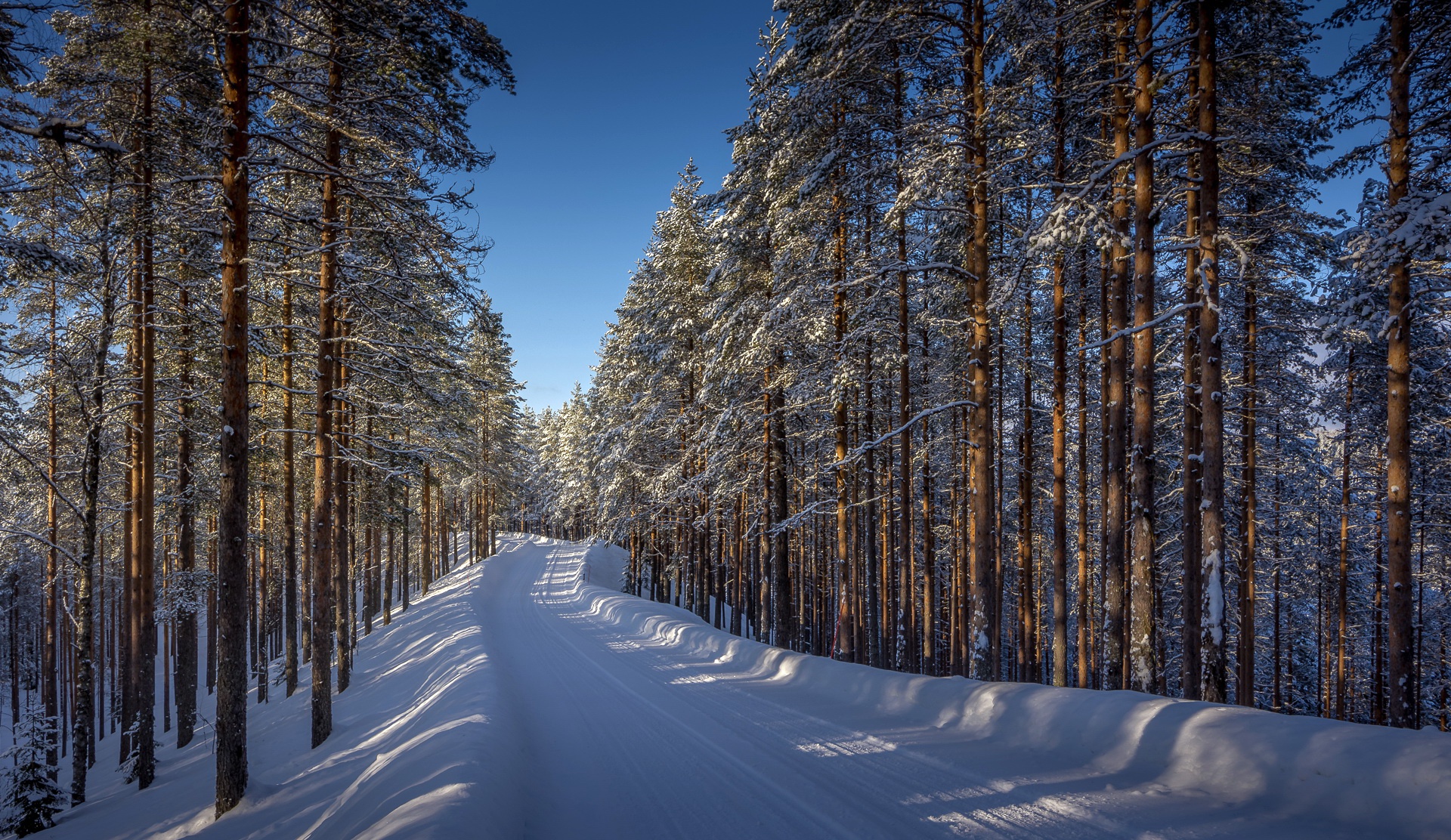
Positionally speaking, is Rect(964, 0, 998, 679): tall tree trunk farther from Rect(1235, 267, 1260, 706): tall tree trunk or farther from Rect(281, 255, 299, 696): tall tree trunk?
Rect(281, 255, 299, 696): tall tree trunk

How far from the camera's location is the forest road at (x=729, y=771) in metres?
5.12

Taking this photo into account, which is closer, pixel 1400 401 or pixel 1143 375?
pixel 1400 401

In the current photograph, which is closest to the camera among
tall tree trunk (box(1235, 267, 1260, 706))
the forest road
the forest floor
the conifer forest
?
the forest floor

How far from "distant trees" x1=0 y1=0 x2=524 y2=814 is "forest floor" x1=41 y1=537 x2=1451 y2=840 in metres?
Result: 2.10

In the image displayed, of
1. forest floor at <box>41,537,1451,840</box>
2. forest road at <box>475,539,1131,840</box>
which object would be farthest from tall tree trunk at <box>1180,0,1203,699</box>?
forest road at <box>475,539,1131,840</box>

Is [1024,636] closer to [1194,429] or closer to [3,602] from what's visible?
[1194,429]

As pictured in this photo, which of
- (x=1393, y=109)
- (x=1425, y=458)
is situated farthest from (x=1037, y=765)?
(x=1425, y=458)

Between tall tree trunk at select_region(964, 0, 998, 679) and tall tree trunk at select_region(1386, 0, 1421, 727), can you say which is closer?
tall tree trunk at select_region(1386, 0, 1421, 727)

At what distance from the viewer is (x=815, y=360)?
16547 millimetres

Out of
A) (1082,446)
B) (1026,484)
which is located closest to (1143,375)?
(1082,446)

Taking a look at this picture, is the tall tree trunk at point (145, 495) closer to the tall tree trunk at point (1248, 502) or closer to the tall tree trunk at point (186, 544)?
the tall tree trunk at point (186, 544)

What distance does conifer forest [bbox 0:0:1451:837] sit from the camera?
729 cm

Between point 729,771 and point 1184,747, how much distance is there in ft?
14.7

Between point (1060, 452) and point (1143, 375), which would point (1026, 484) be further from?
point (1143, 375)
